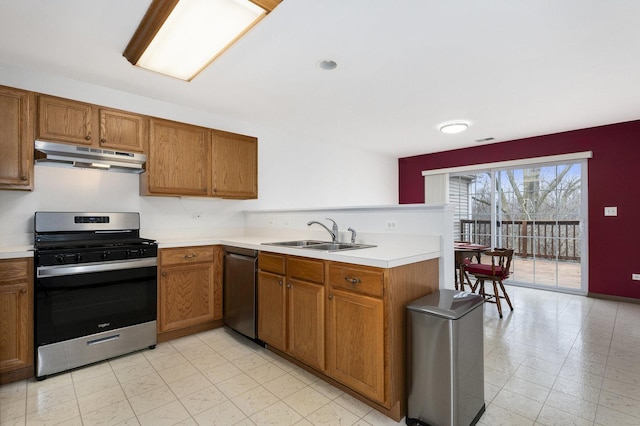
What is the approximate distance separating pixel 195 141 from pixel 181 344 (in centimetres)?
201

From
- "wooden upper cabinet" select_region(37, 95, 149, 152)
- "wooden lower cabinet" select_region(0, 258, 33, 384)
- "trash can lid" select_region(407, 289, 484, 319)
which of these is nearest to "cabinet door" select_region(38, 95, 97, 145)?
"wooden upper cabinet" select_region(37, 95, 149, 152)

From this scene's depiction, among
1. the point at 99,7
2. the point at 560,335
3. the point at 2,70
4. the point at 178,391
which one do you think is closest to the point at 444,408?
the point at 178,391

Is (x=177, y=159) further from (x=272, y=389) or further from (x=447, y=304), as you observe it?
(x=447, y=304)

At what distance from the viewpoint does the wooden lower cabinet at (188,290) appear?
9.37 ft

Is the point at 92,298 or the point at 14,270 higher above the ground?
the point at 14,270

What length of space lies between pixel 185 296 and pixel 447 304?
A: 2336 mm

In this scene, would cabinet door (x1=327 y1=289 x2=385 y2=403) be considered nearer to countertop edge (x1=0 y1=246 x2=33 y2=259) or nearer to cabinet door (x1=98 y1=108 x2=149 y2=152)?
countertop edge (x1=0 y1=246 x2=33 y2=259)

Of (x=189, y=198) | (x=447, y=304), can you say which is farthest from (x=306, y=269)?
(x=189, y=198)

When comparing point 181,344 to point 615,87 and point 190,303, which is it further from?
point 615,87

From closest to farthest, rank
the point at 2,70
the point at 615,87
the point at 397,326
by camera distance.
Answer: the point at 397,326 → the point at 2,70 → the point at 615,87

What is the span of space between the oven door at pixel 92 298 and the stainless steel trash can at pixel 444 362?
2.22 m

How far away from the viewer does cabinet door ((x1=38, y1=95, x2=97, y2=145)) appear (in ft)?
8.30

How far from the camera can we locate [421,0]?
1.86 meters

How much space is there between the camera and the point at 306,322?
2250 millimetres
